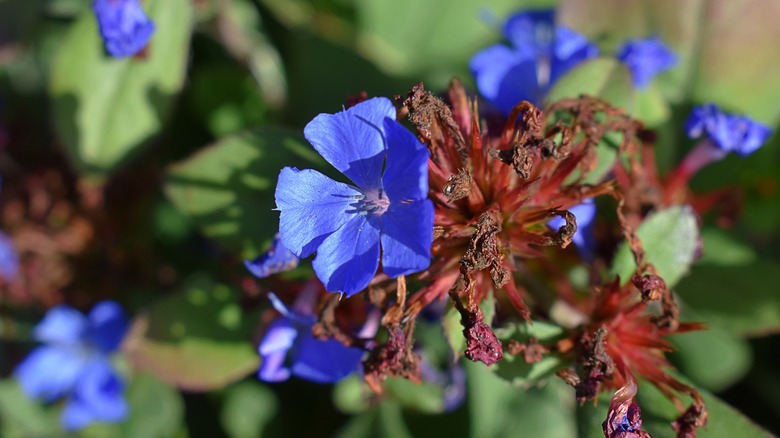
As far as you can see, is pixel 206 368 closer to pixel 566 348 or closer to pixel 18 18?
pixel 566 348

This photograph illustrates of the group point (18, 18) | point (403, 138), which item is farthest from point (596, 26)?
point (18, 18)

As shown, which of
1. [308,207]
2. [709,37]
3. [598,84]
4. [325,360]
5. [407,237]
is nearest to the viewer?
[407,237]

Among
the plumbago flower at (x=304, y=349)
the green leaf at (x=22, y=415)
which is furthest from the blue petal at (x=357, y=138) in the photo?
the green leaf at (x=22, y=415)

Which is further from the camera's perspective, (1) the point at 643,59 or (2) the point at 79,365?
(2) the point at 79,365

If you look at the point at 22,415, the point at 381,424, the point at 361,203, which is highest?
the point at 361,203

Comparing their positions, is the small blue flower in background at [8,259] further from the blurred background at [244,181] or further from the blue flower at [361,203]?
the blue flower at [361,203]

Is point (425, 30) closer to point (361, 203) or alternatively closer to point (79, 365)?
point (361, 203)

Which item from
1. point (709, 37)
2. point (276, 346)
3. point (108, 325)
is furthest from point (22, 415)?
point (709, 37)
